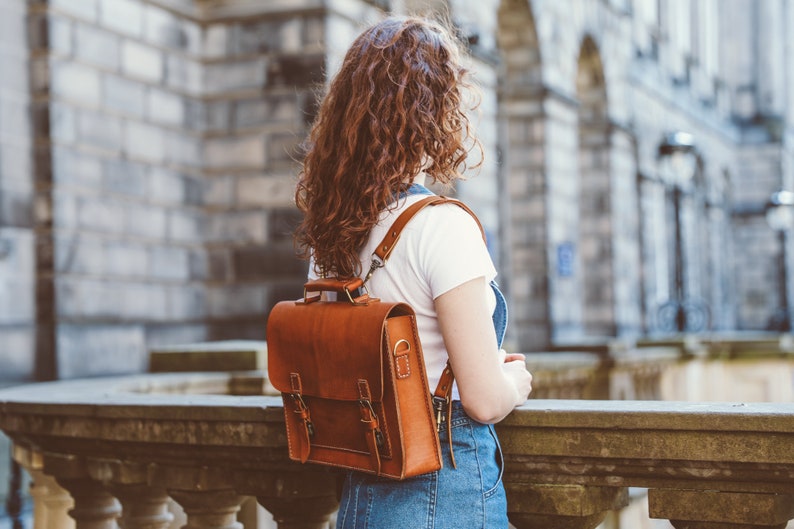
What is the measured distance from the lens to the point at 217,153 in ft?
31.4

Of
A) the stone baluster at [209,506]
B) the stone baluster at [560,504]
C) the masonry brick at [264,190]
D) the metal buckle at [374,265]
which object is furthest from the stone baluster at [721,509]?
the masonry brick at [264,190]

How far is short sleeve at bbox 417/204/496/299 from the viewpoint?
205 cm

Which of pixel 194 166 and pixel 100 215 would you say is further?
pixel 194 166

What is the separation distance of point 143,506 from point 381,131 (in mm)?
1457

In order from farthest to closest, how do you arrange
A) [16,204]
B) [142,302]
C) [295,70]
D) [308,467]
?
1. [295,70]
2. [142,302]
3. [16,204]
4. [308,467]

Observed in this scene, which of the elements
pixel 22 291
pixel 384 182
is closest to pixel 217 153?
pixel 22 291

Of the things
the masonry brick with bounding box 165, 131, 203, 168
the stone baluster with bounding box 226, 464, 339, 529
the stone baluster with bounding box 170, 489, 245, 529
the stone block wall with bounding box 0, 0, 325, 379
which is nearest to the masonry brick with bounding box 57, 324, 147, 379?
the stone block wall with bounding box 0, 0, 325, 379

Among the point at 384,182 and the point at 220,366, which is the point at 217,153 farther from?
the point at 384,182

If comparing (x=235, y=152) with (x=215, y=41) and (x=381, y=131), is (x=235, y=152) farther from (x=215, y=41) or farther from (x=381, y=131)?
(x=381, y=131)

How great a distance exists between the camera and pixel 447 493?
6.85ft

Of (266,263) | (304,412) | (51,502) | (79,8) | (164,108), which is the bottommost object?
(51,502)

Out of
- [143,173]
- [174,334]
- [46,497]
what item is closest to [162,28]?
[143,173]

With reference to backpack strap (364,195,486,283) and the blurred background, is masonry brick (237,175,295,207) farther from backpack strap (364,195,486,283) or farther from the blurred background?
backpack strap (364,195,486,283)

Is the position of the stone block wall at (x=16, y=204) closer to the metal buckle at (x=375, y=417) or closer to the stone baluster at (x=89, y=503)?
the stone baluster at (x=89, y=503)
